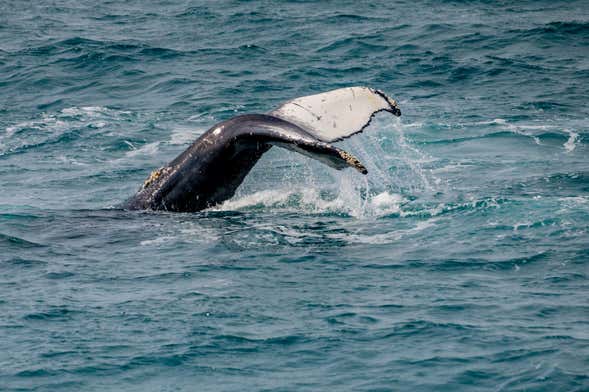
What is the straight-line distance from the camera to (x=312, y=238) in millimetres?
13852

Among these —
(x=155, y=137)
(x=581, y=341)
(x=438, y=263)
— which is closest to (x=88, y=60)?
(x=155, y=137)

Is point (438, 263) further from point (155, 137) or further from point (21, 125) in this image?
point (21, 125)

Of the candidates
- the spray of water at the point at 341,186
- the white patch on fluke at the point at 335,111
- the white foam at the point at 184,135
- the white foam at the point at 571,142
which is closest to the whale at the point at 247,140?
the white patch on fluke at the point at 335,111

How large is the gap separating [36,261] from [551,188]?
762 centimetres

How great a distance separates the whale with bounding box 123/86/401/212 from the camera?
13.0 metres

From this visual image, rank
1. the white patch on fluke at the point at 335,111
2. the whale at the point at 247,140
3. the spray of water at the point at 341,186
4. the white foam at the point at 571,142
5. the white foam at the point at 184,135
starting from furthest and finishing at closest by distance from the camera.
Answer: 1. the white foam at the point at 184,135
2. the white foam at the point at 571,142
3. the spray of water at the point at 341,186
4. the white patch on fluke at the point at 335,111
5. the whale at the point at 247,140

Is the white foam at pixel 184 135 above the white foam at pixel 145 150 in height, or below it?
above

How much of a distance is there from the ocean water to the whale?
330mm

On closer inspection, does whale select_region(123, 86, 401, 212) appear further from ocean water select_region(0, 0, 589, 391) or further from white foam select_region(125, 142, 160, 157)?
white foam select_region(125, 142, 160, 157)

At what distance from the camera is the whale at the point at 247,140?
511 inches

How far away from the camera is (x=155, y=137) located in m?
22.8

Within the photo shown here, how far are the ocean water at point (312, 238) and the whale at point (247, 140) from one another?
33 centimetres

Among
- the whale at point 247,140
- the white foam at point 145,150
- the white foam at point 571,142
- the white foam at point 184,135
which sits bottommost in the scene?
the white foam at point 145,150

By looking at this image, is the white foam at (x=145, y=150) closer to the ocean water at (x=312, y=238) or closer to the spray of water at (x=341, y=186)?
the ocean water at (x=312, y=238)
